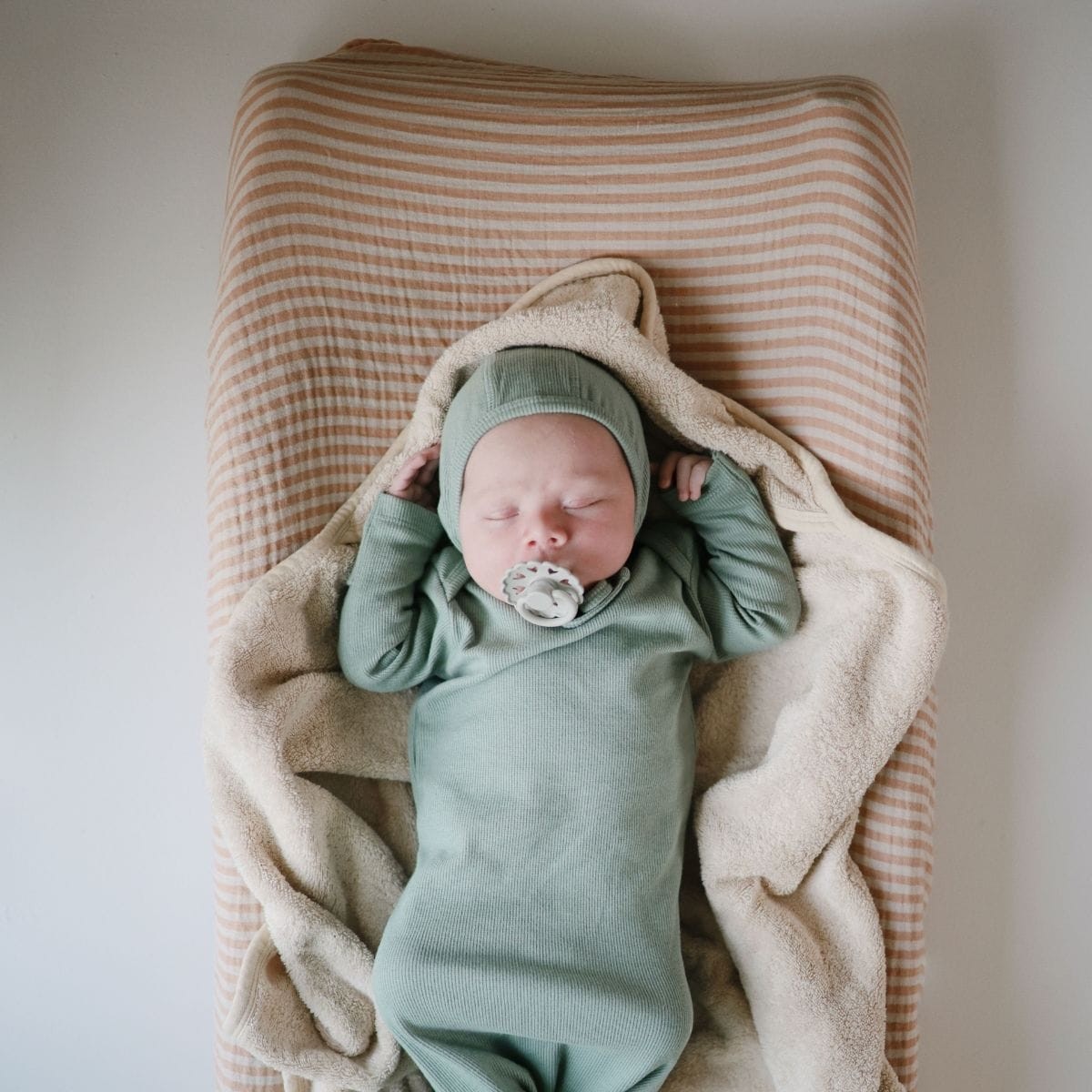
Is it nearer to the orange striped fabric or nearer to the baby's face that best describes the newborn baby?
the baby's face

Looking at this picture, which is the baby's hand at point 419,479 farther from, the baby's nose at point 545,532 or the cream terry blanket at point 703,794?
the baby's nose at point 545,532

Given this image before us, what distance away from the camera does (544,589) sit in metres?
1.04

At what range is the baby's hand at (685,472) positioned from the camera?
1195mm

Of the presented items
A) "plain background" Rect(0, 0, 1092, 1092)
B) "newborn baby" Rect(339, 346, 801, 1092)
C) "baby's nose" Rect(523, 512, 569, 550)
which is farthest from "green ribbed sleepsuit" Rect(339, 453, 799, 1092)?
"plain background" Rect(0, 0, 1092, 1092)

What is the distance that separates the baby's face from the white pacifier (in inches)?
0.6

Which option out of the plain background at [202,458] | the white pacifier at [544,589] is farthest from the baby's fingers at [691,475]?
the plain background at [202,458]

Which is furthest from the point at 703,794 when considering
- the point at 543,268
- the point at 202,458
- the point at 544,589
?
the point at 202,458

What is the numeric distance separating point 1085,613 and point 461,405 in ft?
3.09

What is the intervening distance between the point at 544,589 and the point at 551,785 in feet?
0.72

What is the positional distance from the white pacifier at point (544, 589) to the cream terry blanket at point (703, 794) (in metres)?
0.23

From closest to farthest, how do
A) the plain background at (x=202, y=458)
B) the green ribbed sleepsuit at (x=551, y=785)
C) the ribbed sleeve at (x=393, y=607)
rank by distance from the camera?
the green ribbed sleepsuit at (x=551, y=785), the ribbed sleeve at (x=393, y=607), the plain background at (x=202, y=458)

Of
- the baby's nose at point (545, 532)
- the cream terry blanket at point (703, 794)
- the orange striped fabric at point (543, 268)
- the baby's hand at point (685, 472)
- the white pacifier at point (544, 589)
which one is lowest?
the cream terry blanket at point (703, 794)

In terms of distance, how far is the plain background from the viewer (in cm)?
135

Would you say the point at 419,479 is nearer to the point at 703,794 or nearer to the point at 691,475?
the point at 691,475
